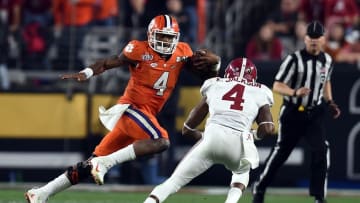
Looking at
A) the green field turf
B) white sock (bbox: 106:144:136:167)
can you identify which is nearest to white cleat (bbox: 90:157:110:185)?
white sock (bbox: 106:144:136:167)

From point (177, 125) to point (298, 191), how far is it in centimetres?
195

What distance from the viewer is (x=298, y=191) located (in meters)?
14.5

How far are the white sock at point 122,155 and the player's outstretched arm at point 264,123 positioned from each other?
1280 mm

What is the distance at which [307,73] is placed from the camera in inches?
473

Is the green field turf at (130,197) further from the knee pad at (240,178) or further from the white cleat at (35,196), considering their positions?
the knee pad at (240,178)

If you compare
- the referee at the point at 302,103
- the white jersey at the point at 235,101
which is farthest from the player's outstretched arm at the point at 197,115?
the referee at the point at 302,103

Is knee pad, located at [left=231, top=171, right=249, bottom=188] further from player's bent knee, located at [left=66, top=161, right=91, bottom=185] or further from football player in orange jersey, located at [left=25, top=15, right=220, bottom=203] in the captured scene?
player's bent knee, located at [left=66, top=161, right=91, bottom=185]

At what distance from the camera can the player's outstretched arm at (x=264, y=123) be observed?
9688 mm

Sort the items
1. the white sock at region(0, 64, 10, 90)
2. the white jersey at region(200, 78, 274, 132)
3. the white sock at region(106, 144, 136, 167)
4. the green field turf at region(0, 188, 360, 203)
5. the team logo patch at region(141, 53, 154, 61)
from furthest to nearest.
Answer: the white sock at region(0, 64, 10, 90) < the green field turf at region(0, 188, 360, 203) < the team logo patch at region(141, 53, 154, 61) < the white sock at region(106, 144, 136, 167) < the white jersey at region(200, 78, 274, 132)

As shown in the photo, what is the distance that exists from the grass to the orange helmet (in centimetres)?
233

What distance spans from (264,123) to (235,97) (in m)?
0.34

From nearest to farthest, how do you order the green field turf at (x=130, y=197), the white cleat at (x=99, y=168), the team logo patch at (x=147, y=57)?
the white cleat at (x=99, y=168), the team logo patch at (x=147, y=57), the green field turf at (x=130, y=197)

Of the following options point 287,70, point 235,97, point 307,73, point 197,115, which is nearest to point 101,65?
point 197,115

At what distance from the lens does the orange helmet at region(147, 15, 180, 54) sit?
35.0 feet
